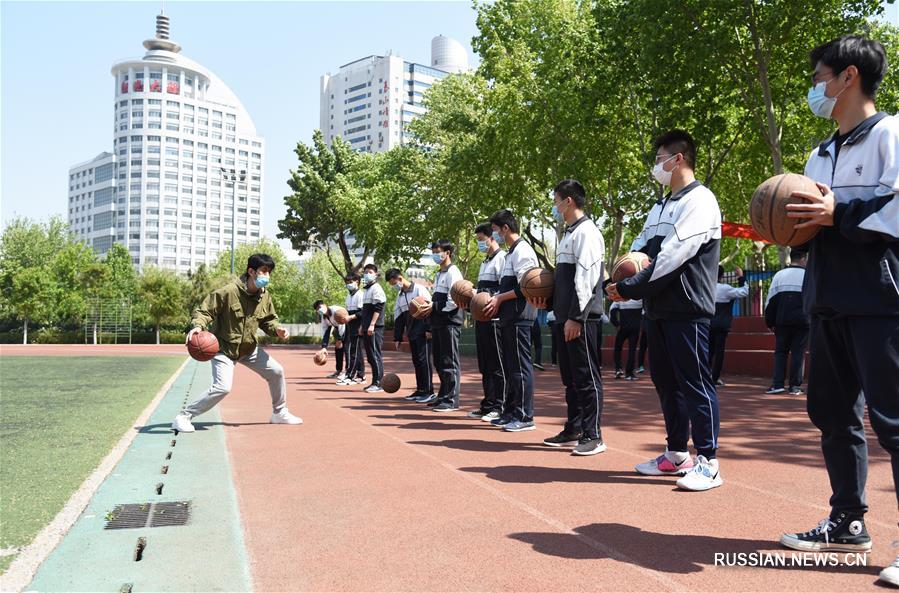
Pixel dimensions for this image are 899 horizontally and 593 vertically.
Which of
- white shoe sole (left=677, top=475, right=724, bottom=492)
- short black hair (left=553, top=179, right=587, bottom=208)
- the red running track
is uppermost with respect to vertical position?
short black hair (left=553, top=179, right=587, bottom=208)

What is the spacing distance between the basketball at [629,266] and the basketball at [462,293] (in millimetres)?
3703

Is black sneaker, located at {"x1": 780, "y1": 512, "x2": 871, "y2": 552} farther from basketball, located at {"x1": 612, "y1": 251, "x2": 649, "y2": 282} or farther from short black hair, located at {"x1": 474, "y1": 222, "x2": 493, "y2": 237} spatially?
short black hair, located at {"x1": 474, "y1": 222, "x2": 493, "y2": 237}

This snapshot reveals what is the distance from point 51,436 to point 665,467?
6.01m

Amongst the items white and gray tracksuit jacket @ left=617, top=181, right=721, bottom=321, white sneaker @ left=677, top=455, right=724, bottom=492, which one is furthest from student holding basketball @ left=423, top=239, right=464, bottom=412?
→ white sneaker @ left=677, top=455, right=724, bottom=492

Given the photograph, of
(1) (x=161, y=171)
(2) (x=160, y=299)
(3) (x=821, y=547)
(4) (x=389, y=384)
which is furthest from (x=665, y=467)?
(1) (x=161, y=171)

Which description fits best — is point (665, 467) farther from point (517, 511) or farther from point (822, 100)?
point (822, 100)

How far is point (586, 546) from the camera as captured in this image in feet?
12.6

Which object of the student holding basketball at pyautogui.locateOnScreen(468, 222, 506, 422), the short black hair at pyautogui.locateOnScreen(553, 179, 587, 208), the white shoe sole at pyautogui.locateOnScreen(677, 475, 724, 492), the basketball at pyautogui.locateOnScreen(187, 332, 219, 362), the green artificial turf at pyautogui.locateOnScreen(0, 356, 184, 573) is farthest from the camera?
the student holding basketball at pyautogui.locateOnScreen(468, 222, 506, 422)

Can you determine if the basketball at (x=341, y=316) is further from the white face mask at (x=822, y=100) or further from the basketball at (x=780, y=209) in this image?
the white face mask at (x=822, y=100)

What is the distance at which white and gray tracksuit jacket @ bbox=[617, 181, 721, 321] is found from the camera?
4.96 meters

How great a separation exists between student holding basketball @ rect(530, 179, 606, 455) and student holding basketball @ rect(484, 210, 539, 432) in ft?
3.58

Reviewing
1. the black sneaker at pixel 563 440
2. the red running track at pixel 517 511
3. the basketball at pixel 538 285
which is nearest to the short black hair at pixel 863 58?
the red running track at pixel 517 511

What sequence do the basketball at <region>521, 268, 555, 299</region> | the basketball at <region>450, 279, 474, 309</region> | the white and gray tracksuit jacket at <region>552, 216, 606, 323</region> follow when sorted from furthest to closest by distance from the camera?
the basketball at <region>450, 279, 474, 309</region> → the basketball at <region>521, 268, 555, 299</region> → the white and gray tracksuit jacket at <region>552, 216, 606, 323</region>

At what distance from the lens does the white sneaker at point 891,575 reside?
3.15 metres
